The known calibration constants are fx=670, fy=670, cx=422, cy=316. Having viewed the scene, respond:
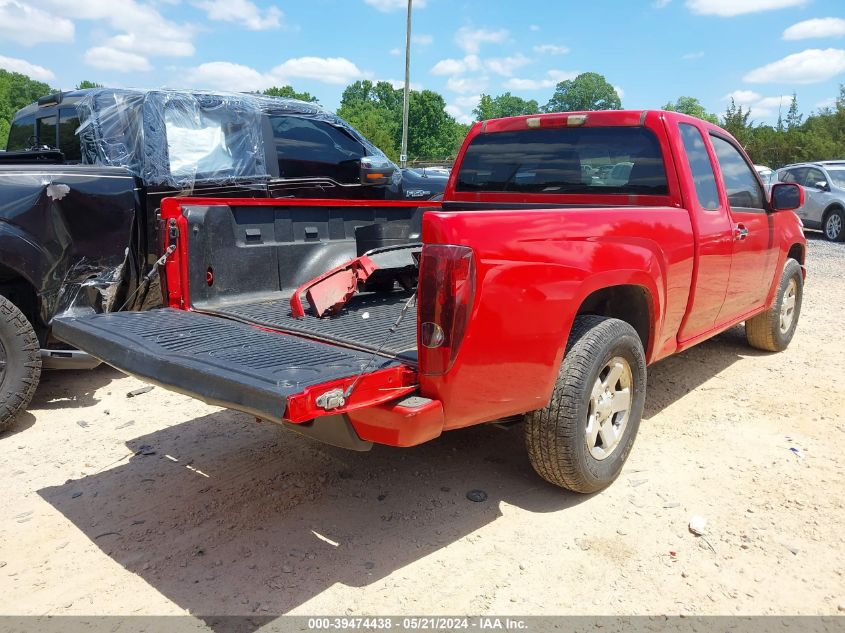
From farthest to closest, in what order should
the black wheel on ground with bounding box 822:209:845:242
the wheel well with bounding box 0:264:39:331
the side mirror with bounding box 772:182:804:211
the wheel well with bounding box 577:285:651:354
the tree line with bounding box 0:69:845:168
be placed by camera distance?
the tree line with bounding box 0:69:845:168, the black wheel on ground with bounding box 822:209:845:242, the side mirror with bounding box 772:182:804:211, the wheel well with bounding box 0:264:39:331, the wheel well with bounding box 577:285:651:354

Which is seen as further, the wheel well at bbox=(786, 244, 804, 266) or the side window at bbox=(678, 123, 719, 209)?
the wheel well at bbox=(786, 244, 804, 266)

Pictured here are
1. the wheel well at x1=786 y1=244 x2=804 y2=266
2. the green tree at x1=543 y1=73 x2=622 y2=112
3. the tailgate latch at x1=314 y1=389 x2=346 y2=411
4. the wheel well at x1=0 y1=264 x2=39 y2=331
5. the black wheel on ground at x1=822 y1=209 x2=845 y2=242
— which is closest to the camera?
the tailgate latch at x1=314 y1=389 x2=346 y2=411

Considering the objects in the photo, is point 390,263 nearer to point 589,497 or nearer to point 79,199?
point 589,497

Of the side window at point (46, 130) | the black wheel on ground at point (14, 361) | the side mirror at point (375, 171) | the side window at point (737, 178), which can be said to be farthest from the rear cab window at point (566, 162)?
the side window at point (46, 130)

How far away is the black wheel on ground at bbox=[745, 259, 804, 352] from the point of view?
569 cm

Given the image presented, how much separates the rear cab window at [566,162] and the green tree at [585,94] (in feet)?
397

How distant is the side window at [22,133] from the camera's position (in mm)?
6496

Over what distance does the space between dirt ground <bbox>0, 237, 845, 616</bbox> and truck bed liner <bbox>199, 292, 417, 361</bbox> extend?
0.84 metres

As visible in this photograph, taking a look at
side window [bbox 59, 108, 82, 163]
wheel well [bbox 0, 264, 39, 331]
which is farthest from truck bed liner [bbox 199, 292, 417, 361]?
side window [bbox 59, 108, 82, 163]

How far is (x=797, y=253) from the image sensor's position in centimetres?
604

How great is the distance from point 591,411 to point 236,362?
168 cm

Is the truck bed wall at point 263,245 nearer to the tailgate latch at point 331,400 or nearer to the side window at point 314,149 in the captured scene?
the tailgate latch at point 331,400

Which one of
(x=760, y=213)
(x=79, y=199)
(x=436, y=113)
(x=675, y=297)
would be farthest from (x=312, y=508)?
(x=436, y=113)

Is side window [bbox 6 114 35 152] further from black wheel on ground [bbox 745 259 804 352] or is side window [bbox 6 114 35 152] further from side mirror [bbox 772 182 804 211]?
black wheel on ground [bbox 745 259 804 352]
